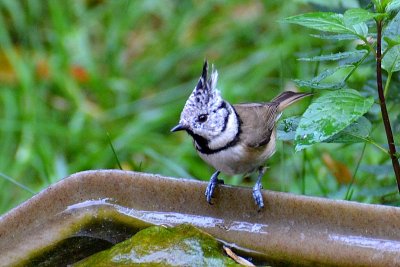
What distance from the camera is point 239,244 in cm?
248

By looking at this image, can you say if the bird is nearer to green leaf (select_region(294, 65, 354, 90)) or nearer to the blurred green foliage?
green leaf (select_region(294, 65, 354, 90))

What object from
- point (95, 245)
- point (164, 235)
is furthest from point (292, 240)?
point (95, 245)

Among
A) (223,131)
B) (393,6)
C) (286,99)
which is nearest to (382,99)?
(393,6)

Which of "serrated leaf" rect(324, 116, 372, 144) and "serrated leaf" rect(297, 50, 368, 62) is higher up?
"serrated leaf" rect(297, 50, 368, 62)

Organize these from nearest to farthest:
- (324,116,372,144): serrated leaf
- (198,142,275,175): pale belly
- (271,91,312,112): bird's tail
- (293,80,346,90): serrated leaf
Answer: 1. (293,80,346,90): serrated leaf
2. (324,116,372,144): serrated leaf
3. (198,142,275,175): pale belly
4. (271,91,312,112): bird's tail

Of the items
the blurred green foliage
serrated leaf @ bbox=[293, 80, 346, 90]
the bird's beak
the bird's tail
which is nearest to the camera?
serrated leaf @ bbox=[293, 80, 346, 90]

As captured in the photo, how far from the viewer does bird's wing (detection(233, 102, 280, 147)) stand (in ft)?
10.8

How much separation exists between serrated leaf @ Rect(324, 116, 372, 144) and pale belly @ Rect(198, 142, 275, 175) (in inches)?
26.9

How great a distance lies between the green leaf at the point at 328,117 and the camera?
7.66 ft

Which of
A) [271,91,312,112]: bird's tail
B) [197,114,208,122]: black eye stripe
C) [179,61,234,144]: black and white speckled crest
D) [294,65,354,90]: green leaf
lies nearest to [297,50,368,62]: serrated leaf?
[294,65,354,90]: green leaf

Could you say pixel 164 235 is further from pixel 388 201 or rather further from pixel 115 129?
pixel 115 129

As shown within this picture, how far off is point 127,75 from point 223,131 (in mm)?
2613

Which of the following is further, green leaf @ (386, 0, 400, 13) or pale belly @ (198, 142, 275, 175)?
pale belly @ (198, 142, 275, 175)

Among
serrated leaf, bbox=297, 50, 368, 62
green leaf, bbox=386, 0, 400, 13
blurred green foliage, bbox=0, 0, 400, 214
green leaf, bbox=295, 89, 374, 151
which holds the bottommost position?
blurred green foliage, bbox=0, 0, 400, 214
